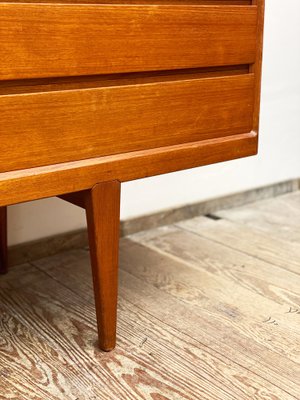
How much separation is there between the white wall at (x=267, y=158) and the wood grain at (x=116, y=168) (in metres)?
0.62

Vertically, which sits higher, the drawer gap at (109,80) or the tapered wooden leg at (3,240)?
the drawer gap at (109,80)

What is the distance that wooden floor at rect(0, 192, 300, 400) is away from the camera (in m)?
0.96

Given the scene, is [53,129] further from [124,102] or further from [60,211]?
[60,211]

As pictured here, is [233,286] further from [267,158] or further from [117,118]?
[267,158]

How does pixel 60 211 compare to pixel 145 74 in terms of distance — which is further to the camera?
pixel 60 211

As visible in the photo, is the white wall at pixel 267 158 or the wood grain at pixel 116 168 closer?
the wood grain at pixel 116 168

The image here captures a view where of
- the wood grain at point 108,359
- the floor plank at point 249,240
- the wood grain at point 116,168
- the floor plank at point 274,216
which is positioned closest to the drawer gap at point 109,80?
the wood grain at point 116,168

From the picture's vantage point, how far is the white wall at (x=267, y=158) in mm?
1758

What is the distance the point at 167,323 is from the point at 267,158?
42.4 inches

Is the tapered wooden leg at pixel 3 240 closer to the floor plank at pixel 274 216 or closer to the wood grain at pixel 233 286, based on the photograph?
the wood grain at pixel 233 286

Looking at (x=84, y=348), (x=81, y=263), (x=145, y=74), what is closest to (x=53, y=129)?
(x=145, y=74)

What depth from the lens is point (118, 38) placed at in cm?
91

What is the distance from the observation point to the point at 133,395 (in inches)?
36.5

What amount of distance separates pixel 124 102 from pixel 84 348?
0.46 meters
